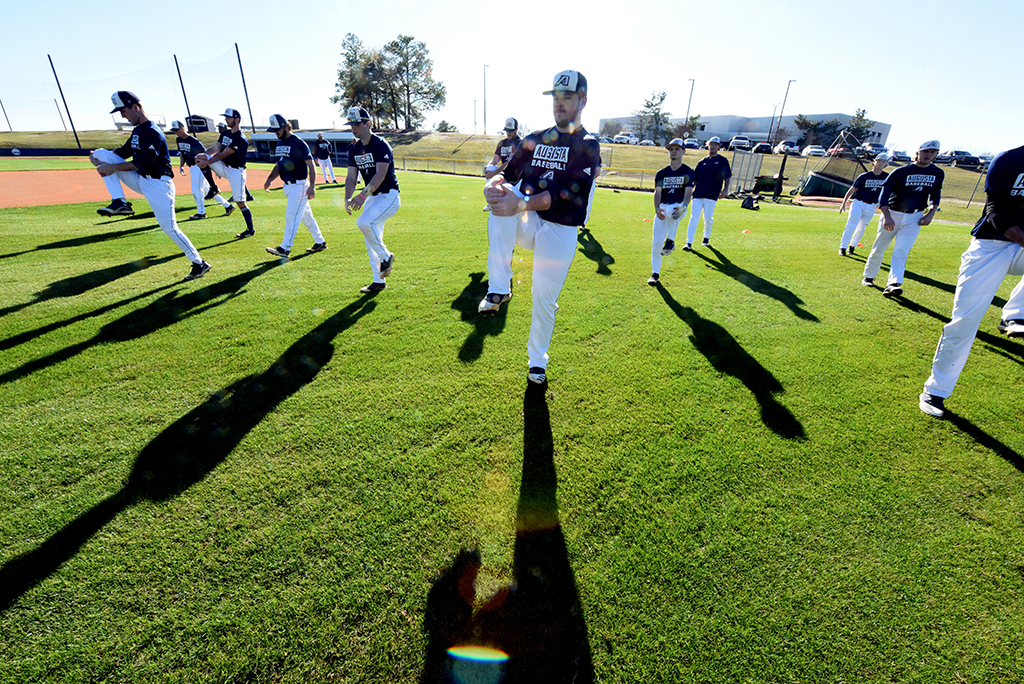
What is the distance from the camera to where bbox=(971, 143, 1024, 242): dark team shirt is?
3.43 metres

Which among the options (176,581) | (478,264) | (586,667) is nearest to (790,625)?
(586,667)

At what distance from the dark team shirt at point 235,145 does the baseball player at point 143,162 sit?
2600 mm

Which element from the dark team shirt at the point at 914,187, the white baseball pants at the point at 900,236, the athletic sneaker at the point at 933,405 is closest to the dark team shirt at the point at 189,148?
the athletic sneaker at the point at 933,405

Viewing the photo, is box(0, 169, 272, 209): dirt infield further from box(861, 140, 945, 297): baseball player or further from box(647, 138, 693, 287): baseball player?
box(861, 140, 945, 297): baseball player

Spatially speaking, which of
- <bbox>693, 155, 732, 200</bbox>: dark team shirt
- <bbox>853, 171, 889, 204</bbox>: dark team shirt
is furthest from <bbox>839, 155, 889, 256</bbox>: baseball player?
<bbox>693, 155, 732, 200</bbox>: dark team shirt

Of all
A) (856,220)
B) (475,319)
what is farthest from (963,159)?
(475,319)

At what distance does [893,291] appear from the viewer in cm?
709

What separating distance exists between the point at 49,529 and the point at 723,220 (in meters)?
16.6

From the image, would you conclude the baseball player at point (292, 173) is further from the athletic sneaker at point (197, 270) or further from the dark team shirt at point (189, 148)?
the dark team shirt at point (189, 148)

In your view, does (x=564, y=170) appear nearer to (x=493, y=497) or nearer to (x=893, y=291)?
(x=493, y=497)

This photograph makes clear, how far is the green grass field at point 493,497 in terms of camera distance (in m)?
2.05

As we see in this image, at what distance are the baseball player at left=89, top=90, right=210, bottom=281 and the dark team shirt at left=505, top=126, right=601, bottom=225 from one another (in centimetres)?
580

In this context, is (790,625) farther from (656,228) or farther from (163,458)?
(656,228)

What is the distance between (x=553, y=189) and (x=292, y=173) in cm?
636
